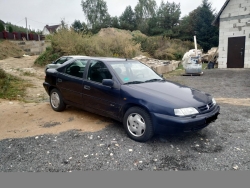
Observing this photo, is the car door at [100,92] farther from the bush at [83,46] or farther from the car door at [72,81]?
the bush at [83,46]

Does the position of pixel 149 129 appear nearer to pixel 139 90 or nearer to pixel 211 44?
pixel 139 90

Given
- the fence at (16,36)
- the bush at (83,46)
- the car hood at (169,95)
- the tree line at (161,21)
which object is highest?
the tree line at (161,21)

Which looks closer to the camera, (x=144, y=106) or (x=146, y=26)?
(x=144, y=106)

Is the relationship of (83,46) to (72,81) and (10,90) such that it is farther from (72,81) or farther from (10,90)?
(72,81)

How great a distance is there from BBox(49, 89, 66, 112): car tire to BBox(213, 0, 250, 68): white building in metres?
15.1

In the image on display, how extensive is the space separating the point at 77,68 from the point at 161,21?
38.0 m

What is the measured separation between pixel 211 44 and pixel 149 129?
93.8 feet

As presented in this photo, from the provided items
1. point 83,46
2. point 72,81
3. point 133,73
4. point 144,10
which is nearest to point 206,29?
point 83,46

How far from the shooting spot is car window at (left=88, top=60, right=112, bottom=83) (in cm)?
459

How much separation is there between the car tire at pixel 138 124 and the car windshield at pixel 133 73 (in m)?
0.72

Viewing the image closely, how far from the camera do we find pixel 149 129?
377 cm

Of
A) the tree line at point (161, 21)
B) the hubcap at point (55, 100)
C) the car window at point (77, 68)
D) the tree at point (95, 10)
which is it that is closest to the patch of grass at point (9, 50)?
the tree line at point (161, 21)

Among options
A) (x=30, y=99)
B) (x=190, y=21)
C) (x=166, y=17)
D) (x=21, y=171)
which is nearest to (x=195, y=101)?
(x=21, y=171)

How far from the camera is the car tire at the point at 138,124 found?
3.79 metres
